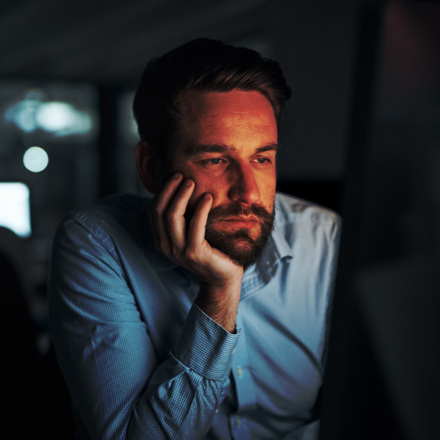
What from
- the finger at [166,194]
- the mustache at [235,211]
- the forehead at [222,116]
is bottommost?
the mustache at [235,211]

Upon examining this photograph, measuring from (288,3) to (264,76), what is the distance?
2770 millimetres

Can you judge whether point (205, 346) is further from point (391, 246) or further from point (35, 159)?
point (35, 159)

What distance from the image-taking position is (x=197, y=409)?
0.76m

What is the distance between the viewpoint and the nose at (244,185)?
31.5 inches

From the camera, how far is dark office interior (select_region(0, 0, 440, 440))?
308 mm

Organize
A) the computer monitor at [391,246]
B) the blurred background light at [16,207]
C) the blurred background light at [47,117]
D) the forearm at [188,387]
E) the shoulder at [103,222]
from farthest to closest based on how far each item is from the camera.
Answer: the blurred background light at [47,117]
the blurred background light at [16,207]
the shoulder at [103,222]
the forearm at [188,387]
the computer monitor at [391,246]

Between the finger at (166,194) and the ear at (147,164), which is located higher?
the ear at (147,164)

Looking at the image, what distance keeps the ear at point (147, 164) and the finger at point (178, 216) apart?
0.13m

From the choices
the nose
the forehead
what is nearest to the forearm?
the nose

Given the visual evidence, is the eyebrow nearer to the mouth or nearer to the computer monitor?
the mouth

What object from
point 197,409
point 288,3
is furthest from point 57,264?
point 288,3

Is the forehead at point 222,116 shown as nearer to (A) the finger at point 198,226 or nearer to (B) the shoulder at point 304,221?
(A) the finger at point 198,226

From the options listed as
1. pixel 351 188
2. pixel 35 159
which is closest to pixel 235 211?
pixel 351 188

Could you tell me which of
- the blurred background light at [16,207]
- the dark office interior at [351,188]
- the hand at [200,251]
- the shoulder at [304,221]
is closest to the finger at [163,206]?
the hand at [200,251]
